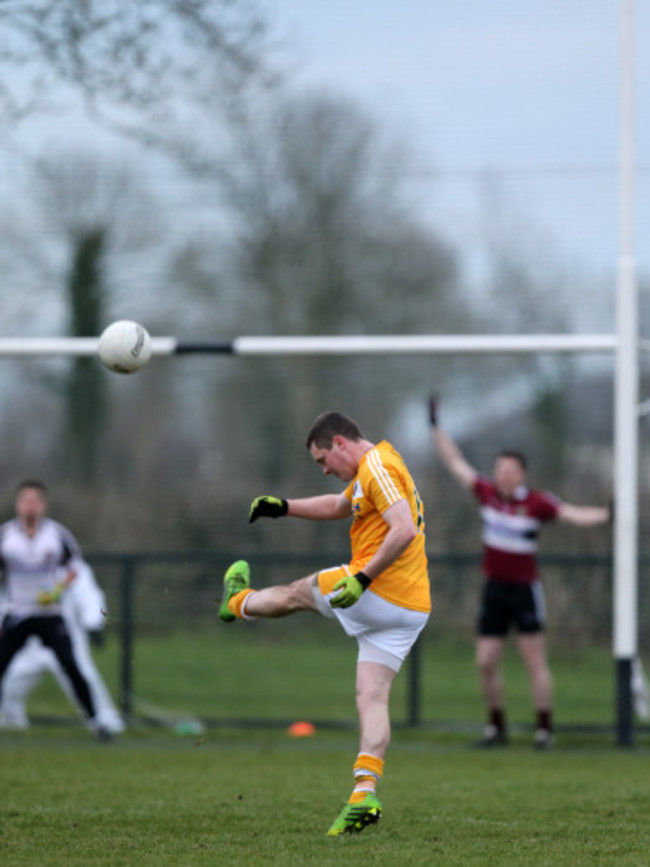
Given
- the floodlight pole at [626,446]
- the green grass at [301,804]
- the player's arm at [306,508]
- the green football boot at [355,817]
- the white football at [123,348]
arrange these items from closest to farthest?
the green grass at [301,804] < the green football boot at [355,817] < the player's arm at [306,508] < the white football at [123,348] < the floodlight pole at [626,446]

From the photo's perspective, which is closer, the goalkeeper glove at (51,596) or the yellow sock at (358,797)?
the yellow sock at (358,797)

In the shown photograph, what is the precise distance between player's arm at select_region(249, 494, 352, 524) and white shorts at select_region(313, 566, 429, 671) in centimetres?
53

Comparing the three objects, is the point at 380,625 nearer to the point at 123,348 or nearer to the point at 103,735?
the point at 123,348

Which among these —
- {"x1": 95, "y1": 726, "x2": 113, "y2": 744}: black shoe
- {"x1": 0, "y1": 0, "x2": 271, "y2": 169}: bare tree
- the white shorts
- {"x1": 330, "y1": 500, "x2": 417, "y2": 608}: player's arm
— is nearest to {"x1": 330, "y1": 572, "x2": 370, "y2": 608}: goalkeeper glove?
{"x1": 330, "y1": 500, "x2": 417, "y2": 608}: player's arm

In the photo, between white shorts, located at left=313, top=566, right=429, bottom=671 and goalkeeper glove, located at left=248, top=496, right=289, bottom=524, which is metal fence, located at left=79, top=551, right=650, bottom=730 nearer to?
goalkeeper glove, located at left=248, top=496, right=289, bottom=524

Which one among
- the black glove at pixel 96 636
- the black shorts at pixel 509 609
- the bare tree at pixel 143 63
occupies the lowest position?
the black glove at pixel 96 636

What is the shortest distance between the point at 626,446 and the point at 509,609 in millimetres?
1571

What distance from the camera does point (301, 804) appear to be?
7477 mm

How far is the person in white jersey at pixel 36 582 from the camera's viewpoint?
1088 cm

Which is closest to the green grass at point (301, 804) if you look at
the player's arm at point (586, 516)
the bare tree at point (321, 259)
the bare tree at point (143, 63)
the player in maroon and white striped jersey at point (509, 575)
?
the player in maroon and white striped jersey at point (509, 575)

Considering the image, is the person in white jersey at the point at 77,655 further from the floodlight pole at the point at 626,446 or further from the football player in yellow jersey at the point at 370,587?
the football player in yellow jersey at the point at 370,587

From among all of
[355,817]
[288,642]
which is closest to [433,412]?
[288,642]

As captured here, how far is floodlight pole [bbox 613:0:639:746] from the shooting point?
10703mm

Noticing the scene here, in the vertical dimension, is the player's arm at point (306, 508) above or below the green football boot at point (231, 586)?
above
